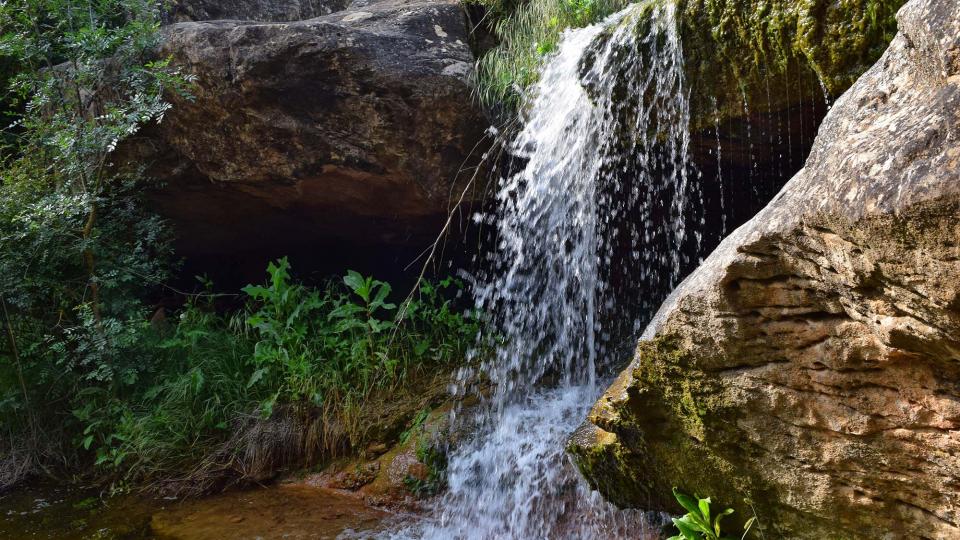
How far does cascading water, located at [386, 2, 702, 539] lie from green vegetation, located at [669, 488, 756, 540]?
70cm

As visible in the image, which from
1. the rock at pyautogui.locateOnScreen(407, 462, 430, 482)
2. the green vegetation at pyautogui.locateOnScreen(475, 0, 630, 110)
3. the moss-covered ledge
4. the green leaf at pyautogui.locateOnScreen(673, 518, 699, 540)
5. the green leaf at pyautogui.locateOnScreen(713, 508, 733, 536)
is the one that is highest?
the green vegetation at pyautogui.locateOnScreen(475, 0, 630, 110)

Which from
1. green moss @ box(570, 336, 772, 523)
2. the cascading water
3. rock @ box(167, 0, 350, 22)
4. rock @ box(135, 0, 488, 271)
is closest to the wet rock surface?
the cascading water

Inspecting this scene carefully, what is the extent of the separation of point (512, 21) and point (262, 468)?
11.5ft

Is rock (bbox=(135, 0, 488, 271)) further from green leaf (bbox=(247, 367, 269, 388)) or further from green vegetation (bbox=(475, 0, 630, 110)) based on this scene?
green leaf (bbox=(247, 367, 269, 388))

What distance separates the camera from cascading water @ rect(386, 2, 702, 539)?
145 inches

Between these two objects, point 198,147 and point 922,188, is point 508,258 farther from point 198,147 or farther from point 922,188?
point 922,188

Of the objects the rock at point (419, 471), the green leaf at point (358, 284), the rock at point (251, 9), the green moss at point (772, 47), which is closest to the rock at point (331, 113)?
the green leaf at point (358, 284)

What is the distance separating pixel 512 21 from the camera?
5.25m

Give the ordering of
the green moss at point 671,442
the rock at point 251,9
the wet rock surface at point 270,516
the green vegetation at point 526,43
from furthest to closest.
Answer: the rock at point 251,9
the green vegetation at point 526,43
the wet rock surface at point 270,516
the green moss at point 671,442

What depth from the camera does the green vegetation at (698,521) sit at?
102 inches

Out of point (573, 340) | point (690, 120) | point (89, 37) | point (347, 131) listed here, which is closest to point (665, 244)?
point (573, 340)

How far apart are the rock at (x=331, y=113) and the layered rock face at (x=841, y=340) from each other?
2.81 m

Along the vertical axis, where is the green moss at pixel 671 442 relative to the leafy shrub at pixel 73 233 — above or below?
below

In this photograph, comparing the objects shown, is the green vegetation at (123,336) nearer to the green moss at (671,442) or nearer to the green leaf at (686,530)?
the green moss at (671,442)
